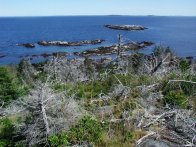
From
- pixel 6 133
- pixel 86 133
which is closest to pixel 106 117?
pixel 86 133

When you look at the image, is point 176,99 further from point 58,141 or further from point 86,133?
A: point 58,141

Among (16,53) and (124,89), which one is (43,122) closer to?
(124,89)

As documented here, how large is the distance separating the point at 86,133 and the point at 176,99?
4643 mm

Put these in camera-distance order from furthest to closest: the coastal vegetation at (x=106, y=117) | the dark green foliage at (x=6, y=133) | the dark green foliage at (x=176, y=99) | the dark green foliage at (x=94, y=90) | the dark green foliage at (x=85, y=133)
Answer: the dark green foliage at (x=94, y=90) → the dark green foliage at (x=176, y=99) → the dark green foliage at (x=6, y=133) → the coastal vegetation at (x=106, y=117) → the dark green foliage at (x=85, y=133)

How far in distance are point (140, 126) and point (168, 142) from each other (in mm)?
1093

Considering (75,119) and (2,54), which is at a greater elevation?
(75,119)

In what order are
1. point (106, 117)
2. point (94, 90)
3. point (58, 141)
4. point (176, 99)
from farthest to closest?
1. point (94, 90)
2. point (176, 99)
3. point (106, 117)
4. point (58, 141)

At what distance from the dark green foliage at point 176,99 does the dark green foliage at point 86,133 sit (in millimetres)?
3854

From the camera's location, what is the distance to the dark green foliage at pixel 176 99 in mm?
12859

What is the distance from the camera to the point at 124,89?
1323 cm

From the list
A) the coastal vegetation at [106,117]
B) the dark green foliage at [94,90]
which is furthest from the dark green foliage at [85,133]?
the dark green foliage at [94,90]

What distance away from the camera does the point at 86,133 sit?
9906mm

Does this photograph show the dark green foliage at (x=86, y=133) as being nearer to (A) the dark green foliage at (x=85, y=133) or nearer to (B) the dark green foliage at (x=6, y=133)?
(A) the dark green foliage at (x=85, y=133)

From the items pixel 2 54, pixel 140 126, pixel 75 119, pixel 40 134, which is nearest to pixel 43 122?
pixel 40 134
